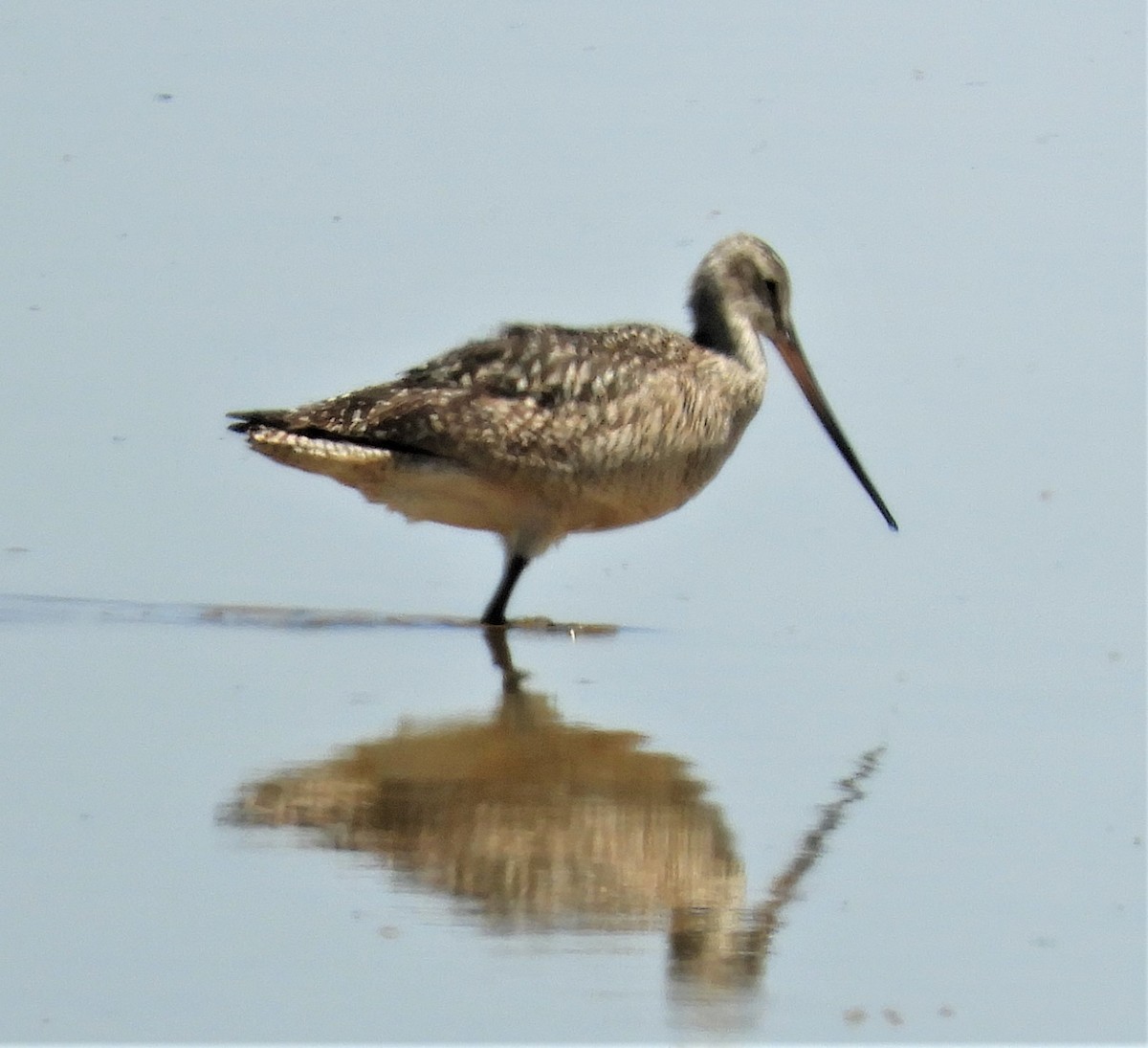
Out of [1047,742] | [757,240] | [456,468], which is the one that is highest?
[757,240]

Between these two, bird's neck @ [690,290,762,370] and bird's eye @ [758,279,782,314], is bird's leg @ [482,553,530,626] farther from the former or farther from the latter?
bird's eye @ [758,279,782,314]

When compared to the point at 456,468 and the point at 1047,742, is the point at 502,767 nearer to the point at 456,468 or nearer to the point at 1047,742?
the point at 1047,742

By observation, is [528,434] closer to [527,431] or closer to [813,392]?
[527,431]

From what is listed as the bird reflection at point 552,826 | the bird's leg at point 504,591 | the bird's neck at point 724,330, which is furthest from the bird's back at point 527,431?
the bird reflection at point 552,826

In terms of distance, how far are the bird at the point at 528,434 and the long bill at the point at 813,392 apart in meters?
0.83

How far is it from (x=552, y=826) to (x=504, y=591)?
3283 mm

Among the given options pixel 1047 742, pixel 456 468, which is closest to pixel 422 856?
pixel 1047 742

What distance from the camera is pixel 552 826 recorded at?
23.3 ft

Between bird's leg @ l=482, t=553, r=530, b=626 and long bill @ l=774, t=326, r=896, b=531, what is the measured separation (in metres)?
1.59

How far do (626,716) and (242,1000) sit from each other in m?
3.09

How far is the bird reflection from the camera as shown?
6.32m

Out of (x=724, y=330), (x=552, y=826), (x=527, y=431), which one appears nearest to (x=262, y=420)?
(x=527, y=431)

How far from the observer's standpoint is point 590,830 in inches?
280

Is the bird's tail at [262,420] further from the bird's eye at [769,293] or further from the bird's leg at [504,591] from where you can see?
the bird's eye at [769,293]
